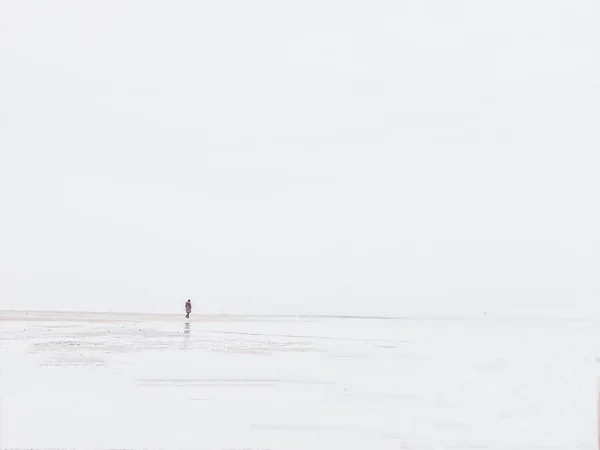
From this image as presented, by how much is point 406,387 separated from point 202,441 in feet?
35.8

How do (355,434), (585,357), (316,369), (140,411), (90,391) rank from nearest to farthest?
(355,434), (140,411), (90,391), (316,369), (585,357)

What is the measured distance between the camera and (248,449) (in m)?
13.0

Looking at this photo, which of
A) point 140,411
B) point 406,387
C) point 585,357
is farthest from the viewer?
point 585,357

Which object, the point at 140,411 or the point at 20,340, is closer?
the point at 140,411

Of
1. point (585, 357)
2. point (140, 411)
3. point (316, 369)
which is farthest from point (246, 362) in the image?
point (585, 357)

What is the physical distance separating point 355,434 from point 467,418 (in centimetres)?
357

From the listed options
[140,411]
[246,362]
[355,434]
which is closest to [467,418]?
[355,434]

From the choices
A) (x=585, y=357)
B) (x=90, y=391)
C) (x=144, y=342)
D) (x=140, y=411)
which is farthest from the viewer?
(x=144, y=342)

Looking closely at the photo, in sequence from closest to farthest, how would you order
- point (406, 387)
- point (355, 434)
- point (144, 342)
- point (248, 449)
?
1. point (248, 449)
2. point (355, 434)
3. point (406, 387)
4. point (144, 342)

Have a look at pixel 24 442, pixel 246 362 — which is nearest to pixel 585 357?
pixel 246 362

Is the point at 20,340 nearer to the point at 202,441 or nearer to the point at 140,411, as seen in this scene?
the point at 140,411

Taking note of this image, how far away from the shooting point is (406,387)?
2298 cm

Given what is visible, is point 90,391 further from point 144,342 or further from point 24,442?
point 144,342

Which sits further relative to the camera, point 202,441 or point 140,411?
point 140,411
